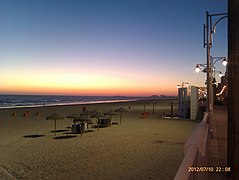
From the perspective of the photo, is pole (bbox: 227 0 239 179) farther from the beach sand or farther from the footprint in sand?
the footprint in sand

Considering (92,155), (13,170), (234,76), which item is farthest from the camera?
(92,155)

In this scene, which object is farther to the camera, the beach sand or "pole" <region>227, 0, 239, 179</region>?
the beach sand

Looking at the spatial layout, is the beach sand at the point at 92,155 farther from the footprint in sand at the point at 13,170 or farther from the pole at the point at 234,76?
the pole at the point at 234,76

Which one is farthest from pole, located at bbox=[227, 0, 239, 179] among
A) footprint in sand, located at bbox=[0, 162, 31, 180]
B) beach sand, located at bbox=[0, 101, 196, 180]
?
footprint in sand, located at bbox=[0, 162, 31, 180]

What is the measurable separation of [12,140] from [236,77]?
13937 millimetres

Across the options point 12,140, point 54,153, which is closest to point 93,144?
point 54,153

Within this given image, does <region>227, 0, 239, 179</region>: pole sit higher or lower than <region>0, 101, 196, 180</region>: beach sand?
higher

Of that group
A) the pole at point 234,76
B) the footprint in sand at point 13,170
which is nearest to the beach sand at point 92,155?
the footprint in sand at point 13,170

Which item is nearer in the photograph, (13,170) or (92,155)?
(13,170)

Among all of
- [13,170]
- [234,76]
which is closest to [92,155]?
[13,170]

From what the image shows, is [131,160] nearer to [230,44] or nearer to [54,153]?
[54,153]

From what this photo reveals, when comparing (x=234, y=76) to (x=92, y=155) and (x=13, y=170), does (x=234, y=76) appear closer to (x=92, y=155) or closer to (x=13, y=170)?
(x=13, y=170)

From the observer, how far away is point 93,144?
13.4m

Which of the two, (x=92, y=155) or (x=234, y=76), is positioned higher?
(x=234, y=76)
